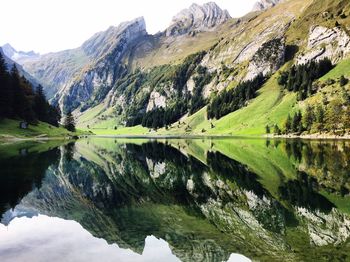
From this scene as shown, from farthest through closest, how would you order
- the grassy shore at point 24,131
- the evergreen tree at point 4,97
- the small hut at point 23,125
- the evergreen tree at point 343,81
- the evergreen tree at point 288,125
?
the evergreen tree at point 343,81 < the evergreen tree at point 288,125 < the small hut at point 23,125 < the evergreen tree at point 4,97 < the grassy shore at point 24,131

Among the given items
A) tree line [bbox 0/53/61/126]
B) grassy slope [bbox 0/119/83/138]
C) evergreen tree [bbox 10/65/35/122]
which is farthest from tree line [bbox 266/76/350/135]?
evergreen tree [bbox 10/65/35/122]

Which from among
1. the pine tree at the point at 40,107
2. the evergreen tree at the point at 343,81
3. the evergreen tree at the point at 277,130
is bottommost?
the evergreen tree at the point at 277,130

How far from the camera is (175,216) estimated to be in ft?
95.1

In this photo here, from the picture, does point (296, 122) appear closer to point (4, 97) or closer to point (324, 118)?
point (324, 118)

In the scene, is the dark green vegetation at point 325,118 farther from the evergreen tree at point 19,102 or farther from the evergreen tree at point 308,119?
the evergreen tree at point 19,102

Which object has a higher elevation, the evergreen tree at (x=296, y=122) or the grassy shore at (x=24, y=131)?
the grassy shore at (x=24, y=131)

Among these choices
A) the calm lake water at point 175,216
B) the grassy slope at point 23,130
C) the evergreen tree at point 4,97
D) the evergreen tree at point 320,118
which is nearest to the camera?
the calm lake water at point 175,216

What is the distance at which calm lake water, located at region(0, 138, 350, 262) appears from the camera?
65.7ft

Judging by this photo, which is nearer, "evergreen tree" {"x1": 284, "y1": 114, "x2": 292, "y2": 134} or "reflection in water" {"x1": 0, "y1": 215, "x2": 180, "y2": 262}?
"reflection in water" {"x1": 0, "y1": 215, "x2": 180, "y2": 262}

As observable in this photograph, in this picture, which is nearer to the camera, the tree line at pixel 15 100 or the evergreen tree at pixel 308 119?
the tree line at pixel 15 100

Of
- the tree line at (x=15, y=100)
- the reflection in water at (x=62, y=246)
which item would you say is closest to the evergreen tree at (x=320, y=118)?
the tree line at (x=15, y=100)

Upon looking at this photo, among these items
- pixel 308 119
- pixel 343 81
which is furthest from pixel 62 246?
pixel 343 81

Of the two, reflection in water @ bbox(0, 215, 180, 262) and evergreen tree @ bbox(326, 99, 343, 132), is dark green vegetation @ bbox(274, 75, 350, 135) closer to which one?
evergreen tree @ bbox(326, 99, 343, 132)

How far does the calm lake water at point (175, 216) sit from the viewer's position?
20.0 metres
